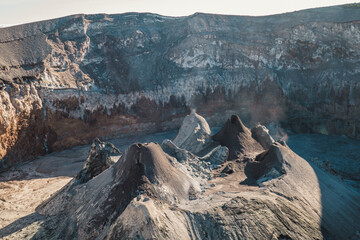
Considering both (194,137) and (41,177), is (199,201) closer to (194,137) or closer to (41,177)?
(194,137)

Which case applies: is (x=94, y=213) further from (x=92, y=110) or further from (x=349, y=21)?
(x=349, y=21)

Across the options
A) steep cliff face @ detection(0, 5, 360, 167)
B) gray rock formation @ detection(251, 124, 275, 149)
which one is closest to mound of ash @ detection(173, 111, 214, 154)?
gray rock formation @ detection(251, 124, 275, 149)

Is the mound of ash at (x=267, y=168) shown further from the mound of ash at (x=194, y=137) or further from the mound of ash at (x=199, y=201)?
the mound of ash at (x=194, y=137)

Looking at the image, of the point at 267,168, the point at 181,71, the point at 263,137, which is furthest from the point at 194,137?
the point at 181,71

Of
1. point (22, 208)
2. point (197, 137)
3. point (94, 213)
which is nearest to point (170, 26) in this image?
point (197, 137)

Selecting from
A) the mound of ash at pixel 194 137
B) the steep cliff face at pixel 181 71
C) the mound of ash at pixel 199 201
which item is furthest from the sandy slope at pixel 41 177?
the mound of ash at pixel 194 137
